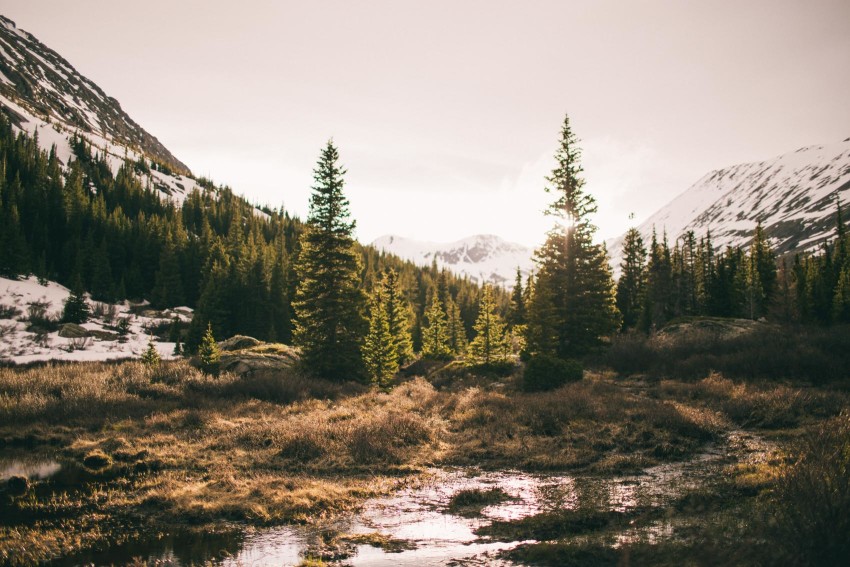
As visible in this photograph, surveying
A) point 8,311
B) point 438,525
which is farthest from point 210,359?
point 8,311

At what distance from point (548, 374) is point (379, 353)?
37.5 ft

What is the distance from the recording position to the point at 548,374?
24875mm

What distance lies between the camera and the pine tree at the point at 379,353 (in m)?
30.2

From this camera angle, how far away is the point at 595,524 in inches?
347

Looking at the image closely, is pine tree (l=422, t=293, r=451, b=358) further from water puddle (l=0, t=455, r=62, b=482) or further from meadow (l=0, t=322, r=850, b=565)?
water puddle (l=0, t=455, r=62, b=482)

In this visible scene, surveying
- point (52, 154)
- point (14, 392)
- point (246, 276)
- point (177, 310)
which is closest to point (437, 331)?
point (14, 392)

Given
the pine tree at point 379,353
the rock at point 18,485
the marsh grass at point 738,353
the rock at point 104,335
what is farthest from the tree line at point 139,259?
the rock at point 18,485

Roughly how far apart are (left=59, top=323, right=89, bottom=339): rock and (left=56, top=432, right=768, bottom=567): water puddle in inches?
2379

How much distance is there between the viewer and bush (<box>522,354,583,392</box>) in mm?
24703

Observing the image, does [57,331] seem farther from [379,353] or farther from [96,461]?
[96,461]

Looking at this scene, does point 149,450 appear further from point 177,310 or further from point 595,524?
point 177,310

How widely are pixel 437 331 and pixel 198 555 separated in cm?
3970

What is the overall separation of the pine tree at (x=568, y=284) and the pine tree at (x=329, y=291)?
467 inches

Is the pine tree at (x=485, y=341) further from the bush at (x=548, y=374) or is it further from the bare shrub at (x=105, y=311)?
the bare shrub at (x=105, y=311)
